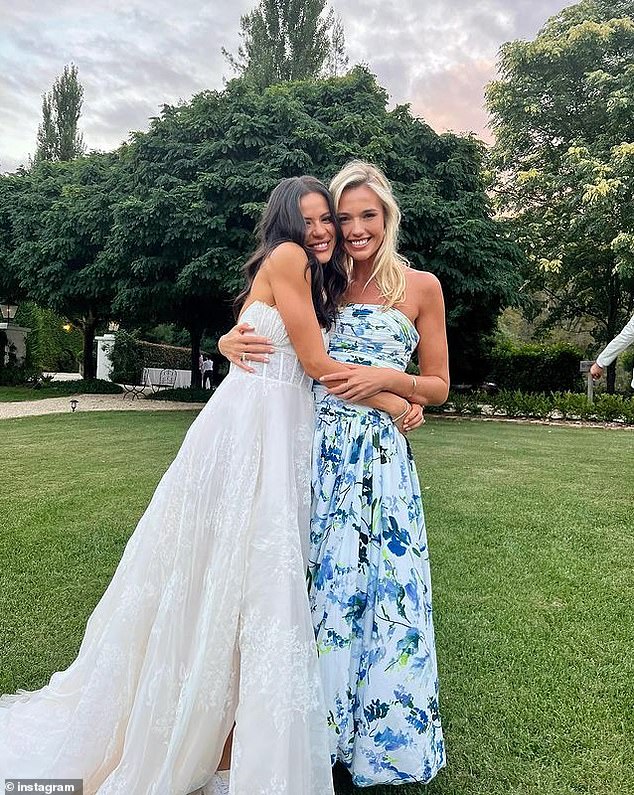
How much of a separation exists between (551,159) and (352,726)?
63.9 feet

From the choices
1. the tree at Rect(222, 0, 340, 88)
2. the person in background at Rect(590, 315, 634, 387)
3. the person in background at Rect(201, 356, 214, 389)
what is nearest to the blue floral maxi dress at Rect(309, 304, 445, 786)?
the person in background at Rect(590, 315, 634, 387)

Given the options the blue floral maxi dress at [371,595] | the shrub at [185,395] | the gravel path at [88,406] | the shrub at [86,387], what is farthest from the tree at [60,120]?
the blue floral maxi dress at [371,595]

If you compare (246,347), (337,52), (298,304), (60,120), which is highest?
(60,120)

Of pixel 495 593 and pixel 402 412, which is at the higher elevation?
pixel 402 412

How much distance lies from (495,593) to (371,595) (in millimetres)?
2082

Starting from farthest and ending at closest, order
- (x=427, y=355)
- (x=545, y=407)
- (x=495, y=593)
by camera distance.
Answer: (x=545, y=407) < (x=495, y=593) < (x=427, y=355)

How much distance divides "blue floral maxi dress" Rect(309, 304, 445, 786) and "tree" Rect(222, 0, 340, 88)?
16.8 metres

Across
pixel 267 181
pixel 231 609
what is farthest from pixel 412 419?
pixel 267 181

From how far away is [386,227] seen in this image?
6.73 ft

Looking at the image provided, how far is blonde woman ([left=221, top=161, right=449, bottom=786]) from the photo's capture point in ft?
6.09

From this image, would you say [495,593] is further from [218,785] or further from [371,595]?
[218,785]

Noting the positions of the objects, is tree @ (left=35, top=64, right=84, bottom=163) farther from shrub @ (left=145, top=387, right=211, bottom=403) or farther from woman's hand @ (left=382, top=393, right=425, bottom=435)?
woman's hand @ (left=382, top=393, right=425, bottom=435)

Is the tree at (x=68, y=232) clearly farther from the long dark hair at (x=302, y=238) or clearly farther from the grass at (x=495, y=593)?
the long dark hair at (x=302, y=238)

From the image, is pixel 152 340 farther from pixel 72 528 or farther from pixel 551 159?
pixel 72 528
